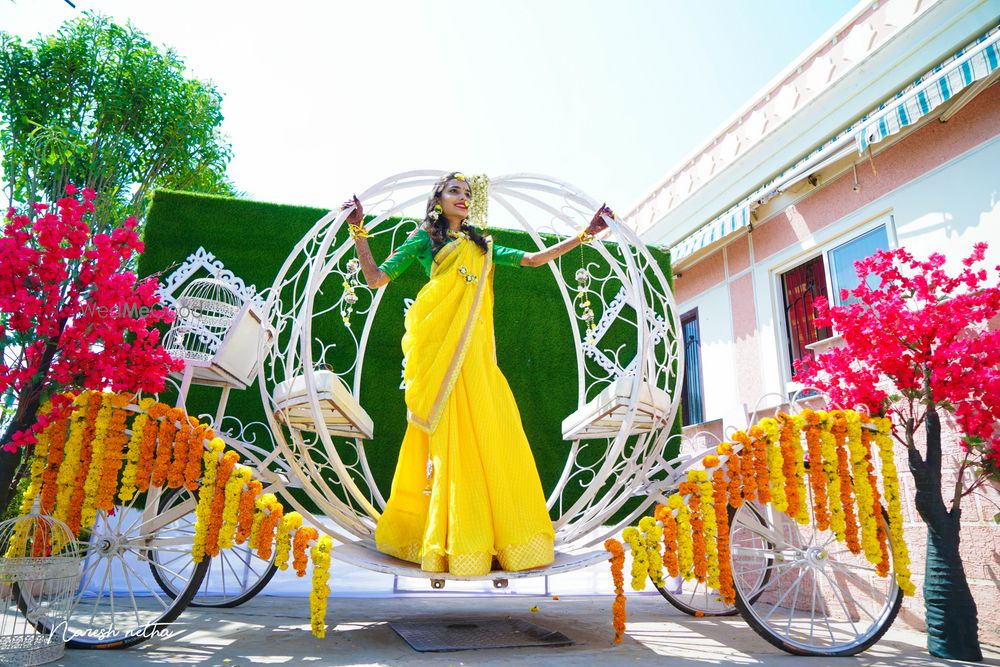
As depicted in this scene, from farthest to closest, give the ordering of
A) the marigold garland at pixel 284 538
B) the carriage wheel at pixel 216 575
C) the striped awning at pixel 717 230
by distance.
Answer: the striped awning at pixel 717 230
the carriage wheel at pixel 216 575
the marigold garland at pixel 284 538

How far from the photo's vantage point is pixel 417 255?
9.93 feet

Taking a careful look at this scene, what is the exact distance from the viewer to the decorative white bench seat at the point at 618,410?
2883 millimetres

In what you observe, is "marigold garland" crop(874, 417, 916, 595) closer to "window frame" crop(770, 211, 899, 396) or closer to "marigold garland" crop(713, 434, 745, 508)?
"marigold garland" crop(713, 434, 745, 508)

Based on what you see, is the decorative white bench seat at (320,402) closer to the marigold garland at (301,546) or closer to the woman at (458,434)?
the woman at (458,434)

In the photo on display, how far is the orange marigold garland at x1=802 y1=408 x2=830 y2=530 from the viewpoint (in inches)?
98.1

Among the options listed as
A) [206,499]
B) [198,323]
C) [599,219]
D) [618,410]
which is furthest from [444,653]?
[198,323]

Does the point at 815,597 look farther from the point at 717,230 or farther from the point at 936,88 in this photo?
the point at 717,230

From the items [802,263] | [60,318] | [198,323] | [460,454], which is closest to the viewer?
[60,318]

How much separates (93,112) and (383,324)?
3980mm

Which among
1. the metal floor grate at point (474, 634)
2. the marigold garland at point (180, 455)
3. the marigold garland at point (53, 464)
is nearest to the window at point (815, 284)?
the metal floor grate at point (474, 634)

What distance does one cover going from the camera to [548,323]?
5.38 m

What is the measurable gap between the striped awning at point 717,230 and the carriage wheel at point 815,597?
2.94m

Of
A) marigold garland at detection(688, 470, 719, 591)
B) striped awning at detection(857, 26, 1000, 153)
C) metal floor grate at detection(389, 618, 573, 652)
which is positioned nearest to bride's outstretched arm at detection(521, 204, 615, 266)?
marigold garland at detection(688, 470, 719, 591)

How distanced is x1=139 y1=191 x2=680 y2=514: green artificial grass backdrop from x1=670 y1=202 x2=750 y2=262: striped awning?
50.5 inches
